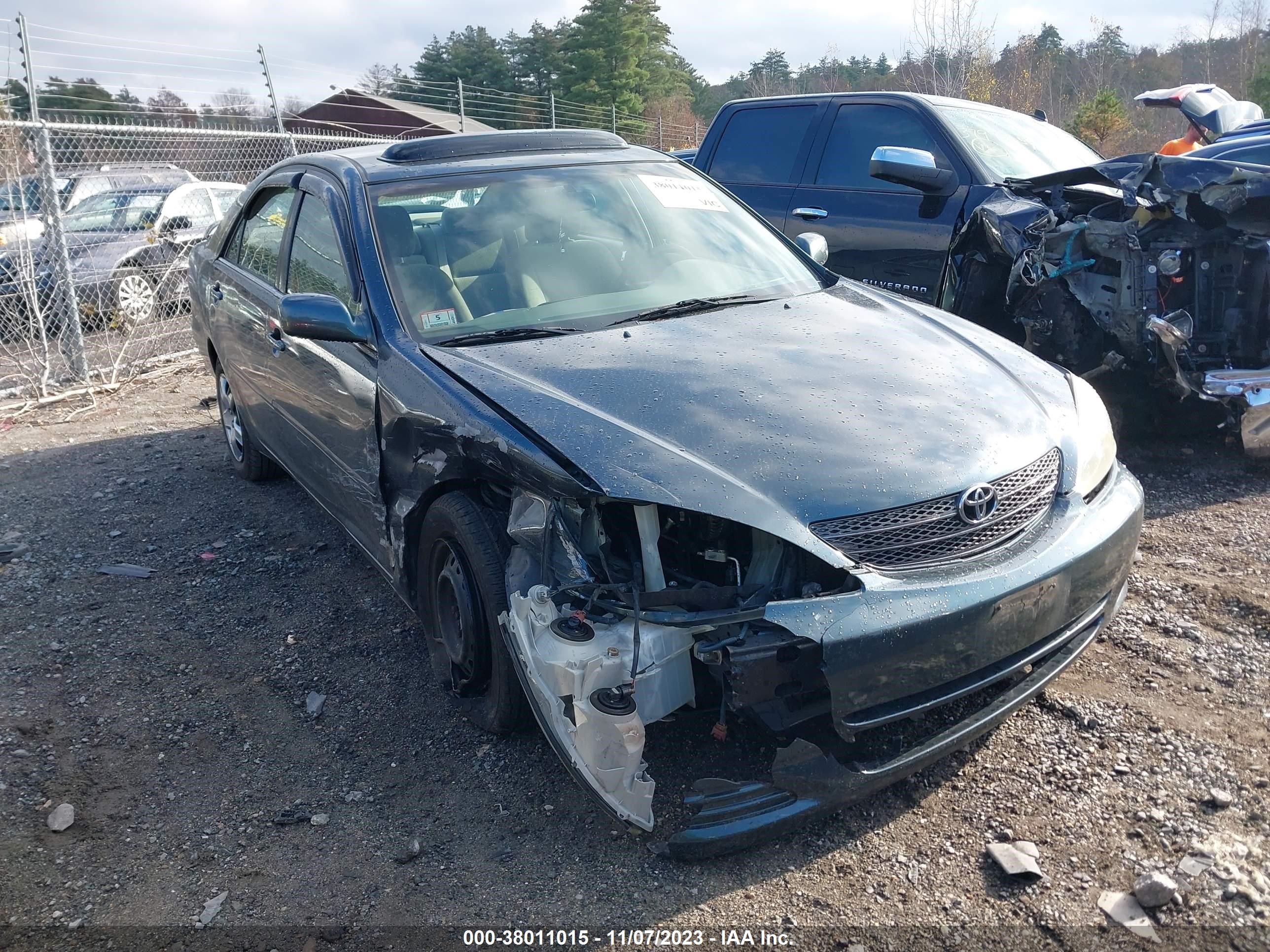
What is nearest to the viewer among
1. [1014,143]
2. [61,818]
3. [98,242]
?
[61,818]

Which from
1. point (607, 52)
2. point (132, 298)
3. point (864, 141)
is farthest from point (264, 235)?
point (607, 52)

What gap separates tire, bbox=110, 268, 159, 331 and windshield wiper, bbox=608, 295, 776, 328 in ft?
21.3

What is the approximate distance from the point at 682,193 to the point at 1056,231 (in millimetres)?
2259

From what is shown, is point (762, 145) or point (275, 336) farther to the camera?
point (762, 145)

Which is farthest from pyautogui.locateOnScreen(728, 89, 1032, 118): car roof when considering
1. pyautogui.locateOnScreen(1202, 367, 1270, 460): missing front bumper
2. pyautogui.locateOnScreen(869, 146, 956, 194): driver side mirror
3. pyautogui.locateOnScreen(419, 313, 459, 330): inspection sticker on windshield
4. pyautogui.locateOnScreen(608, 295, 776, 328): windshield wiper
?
pyautogui.locateOnScreen(419, 313, 459, 330): inspection sticker on windshield

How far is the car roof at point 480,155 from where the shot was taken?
12.2ft

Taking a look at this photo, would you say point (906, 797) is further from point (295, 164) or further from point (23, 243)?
point (23, 243)

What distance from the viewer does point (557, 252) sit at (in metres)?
3.53

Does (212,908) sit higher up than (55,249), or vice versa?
(55,249)

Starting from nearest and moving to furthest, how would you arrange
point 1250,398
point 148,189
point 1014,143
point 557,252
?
point 557,252 < point 1250,398 < point 1014,143 < point 148,189

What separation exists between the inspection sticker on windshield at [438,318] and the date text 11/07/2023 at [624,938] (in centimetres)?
186

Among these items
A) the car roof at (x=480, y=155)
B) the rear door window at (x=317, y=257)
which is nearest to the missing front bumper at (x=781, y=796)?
the rear door window at (x=317, y=257)

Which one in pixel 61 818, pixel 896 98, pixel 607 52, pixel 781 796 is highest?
pixel 607 52

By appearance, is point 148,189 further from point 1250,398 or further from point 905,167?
point 1250,398
